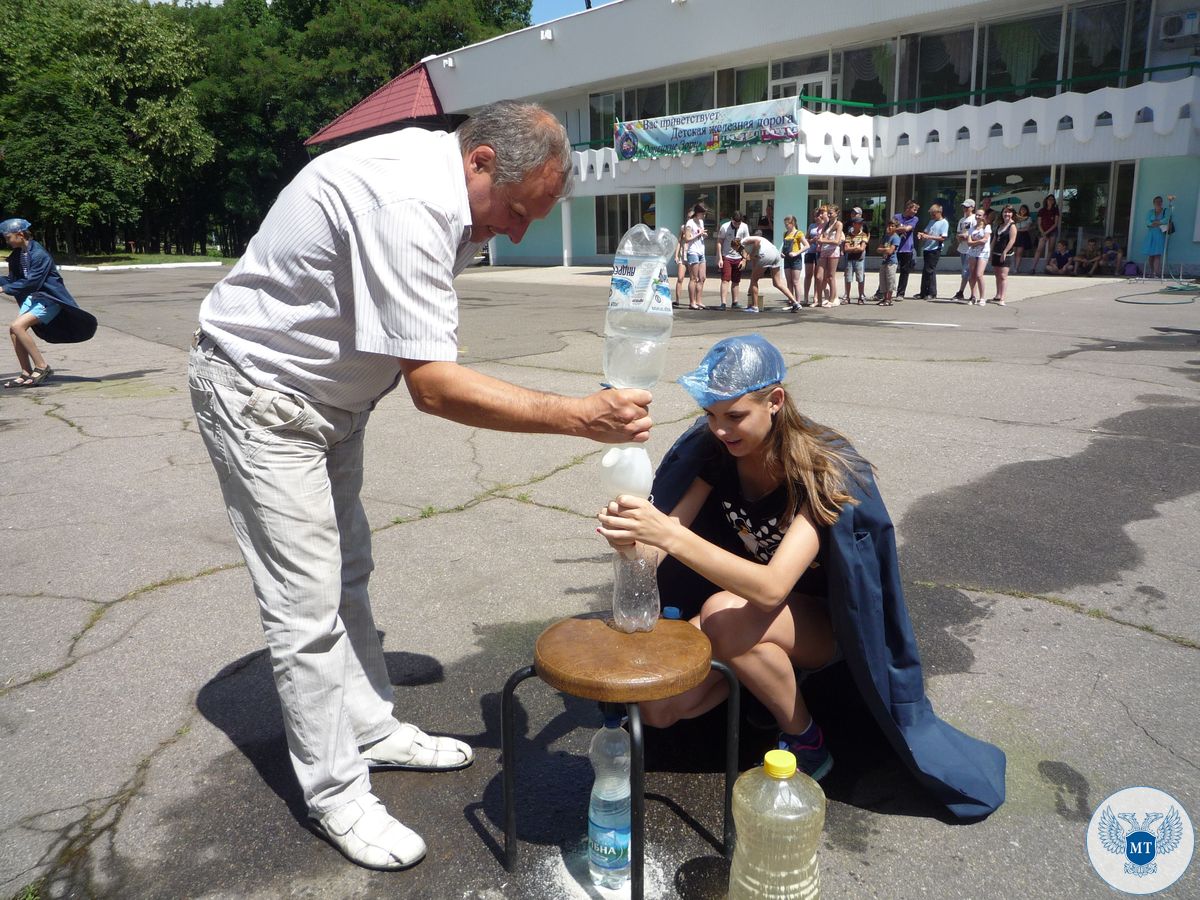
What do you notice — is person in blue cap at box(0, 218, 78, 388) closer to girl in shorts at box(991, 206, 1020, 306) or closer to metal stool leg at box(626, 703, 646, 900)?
metal stool leg at box(626, 703, 646, 900)

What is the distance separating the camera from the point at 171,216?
48688 millimetres

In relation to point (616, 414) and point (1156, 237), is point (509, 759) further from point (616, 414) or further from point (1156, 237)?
point (1156, 237)

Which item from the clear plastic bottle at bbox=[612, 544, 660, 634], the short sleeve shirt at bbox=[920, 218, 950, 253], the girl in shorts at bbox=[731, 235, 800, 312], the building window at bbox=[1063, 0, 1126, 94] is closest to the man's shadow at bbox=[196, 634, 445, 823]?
the clear plastic bottle at bbox=[612, 544, 660, 634]

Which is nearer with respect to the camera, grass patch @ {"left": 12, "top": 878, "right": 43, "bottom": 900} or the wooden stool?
the wooden stool

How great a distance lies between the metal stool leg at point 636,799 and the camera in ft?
6.47

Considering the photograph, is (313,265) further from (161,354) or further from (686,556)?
(161,354)

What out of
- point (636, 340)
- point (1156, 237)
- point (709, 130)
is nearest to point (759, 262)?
point (709, 130)

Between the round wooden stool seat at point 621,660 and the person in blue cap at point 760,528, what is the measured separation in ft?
0.73

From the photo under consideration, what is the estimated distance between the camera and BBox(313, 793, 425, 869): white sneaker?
7.80ft

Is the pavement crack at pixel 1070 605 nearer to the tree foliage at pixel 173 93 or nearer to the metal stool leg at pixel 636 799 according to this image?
the metal stool leg at pixel 636 799

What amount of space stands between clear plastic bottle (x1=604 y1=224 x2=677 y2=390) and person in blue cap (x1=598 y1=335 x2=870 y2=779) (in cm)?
20

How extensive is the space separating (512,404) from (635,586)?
658 millimetres

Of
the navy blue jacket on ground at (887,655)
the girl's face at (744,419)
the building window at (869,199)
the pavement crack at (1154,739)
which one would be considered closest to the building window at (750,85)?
the building window at (869,199)

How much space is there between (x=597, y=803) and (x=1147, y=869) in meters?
1.50
